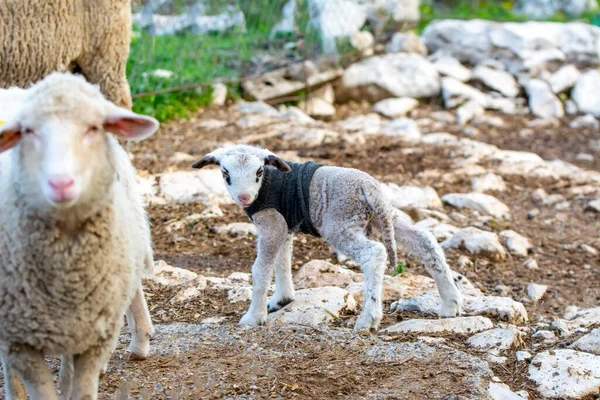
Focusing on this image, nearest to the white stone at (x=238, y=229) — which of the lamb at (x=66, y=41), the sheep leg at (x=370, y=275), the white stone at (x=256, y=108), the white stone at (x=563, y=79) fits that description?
the lamb at (x=66, y=41)

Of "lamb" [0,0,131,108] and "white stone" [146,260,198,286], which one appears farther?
"lamb" [0,0,131,108]

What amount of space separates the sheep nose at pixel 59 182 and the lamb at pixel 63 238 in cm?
5

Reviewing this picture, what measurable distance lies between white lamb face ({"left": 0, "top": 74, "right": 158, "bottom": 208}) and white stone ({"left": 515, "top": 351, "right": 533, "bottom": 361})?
215 centimetres

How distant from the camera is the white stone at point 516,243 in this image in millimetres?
6289

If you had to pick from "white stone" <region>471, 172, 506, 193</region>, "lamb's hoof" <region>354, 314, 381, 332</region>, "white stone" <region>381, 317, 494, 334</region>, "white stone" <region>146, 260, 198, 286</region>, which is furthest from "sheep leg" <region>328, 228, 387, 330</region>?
"white stone" <region>471, 172, 506, 193</region>

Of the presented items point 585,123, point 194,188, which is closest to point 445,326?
point 194,188

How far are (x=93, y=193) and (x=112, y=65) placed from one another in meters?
3.55

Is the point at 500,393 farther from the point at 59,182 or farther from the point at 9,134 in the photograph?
the point at 9,134

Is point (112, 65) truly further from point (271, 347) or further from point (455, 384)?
point (455, 384)

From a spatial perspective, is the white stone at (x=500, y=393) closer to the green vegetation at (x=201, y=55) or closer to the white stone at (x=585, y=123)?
the green vegetation at (x=201, y=55)

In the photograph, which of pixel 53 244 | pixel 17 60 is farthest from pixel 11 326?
pixel 17 60

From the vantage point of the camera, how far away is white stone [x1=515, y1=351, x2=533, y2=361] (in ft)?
13.1

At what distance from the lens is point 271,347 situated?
13.0 ft

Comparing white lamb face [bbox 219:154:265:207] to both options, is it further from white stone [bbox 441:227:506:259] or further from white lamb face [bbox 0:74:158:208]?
white stone [bbox 441:227:506:259]
